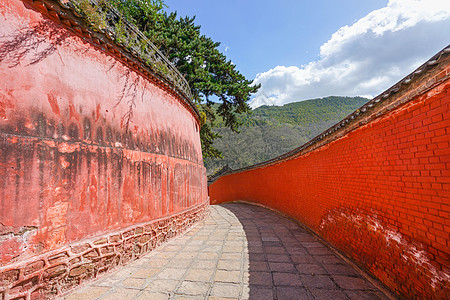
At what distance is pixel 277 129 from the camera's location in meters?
57.3

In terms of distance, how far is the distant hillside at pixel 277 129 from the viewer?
48.8 metres

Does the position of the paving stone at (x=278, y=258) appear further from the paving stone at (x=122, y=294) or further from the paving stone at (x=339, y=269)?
the paving stone at (x=122, y=294)

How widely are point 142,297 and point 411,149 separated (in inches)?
161

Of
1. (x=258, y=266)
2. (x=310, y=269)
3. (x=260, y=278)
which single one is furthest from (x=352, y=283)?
(x=258, y=266)

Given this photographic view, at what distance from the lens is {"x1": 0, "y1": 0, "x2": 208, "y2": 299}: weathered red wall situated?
8.58 feet

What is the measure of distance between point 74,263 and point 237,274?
2.62m

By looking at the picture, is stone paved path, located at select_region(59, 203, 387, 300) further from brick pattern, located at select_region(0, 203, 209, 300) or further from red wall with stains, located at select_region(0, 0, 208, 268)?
red wall with stains, located at select_region(0, 0, 208, 268)

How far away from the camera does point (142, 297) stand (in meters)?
2.87

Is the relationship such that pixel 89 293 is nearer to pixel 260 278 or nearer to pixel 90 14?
pixel 260 278

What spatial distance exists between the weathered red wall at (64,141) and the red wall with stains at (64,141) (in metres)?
0.01

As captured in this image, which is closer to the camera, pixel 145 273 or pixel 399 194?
pixel 399 194

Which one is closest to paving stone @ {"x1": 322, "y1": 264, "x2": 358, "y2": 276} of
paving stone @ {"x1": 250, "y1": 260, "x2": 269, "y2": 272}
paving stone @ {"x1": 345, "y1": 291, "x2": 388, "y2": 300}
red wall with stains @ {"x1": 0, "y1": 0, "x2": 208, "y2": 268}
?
paving stone @ {"x1": 345, "y1": 291, "x2": 388, "y2": 300}

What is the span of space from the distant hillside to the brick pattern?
3793 cm

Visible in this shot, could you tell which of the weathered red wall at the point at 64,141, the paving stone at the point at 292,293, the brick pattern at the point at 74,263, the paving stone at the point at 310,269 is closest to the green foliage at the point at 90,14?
the weathered red wall at the point at 64,141
